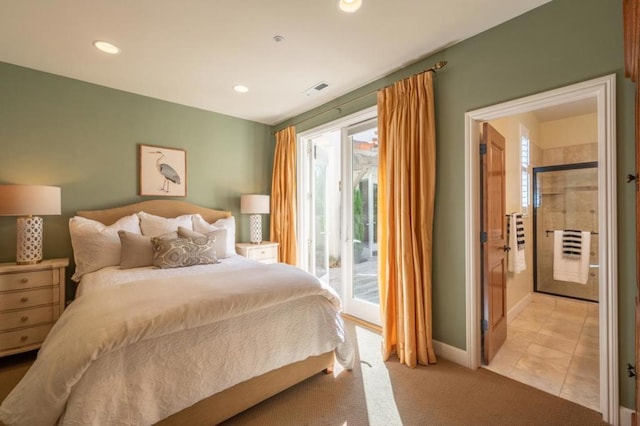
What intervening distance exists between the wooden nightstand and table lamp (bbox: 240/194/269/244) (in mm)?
1965

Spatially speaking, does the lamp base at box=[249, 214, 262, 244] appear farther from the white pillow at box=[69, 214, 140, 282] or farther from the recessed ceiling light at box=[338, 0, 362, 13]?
the recessed ceiling light at box=[338, 0, 362, 13]

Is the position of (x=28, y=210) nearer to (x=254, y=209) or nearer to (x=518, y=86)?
(x=254, y=209)

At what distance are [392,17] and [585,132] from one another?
12.4 feet

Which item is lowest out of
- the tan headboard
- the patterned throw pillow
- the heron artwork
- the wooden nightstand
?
the wooden nightstand

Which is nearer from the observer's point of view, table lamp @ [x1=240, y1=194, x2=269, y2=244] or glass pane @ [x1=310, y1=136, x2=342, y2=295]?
table lamp @ [x1=240, y1=194, x2=269, y2=244]

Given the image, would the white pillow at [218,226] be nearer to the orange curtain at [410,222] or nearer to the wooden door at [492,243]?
the orange curtain at [410,222]

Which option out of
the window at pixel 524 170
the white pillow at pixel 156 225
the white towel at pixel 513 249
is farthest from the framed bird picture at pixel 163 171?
the window at pixel 524 170

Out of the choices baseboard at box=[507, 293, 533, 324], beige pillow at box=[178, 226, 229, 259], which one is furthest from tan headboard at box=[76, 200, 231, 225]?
baseboard at box=[507, 293, 533, 324]

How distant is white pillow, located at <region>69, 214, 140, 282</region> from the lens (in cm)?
256

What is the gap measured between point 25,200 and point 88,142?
96cm

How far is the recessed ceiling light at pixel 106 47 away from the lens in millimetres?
2275

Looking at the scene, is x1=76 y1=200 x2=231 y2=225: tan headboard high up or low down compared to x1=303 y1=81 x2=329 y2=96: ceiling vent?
down

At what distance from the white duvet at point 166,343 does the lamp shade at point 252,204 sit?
1.84 m

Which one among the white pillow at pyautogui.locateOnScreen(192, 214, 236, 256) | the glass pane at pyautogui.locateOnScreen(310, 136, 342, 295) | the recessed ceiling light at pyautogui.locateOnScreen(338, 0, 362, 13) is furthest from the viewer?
the glass pane at pyautogui.locateOnScreen(310, 136, 342, 295)
